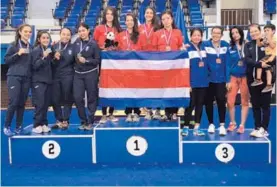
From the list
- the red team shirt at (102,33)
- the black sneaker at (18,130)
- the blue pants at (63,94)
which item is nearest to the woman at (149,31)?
the red team shirt at (102,33)

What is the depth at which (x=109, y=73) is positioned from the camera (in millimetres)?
5484

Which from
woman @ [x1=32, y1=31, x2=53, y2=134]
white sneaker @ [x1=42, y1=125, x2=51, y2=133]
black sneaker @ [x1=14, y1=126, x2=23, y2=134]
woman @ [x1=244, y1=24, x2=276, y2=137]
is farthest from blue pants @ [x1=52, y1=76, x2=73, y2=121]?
woman @ [x1=244, y1=24, x2=276, y2=137]

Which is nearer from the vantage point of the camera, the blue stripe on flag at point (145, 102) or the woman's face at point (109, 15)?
the blue stripe on flag at point (145, 102)

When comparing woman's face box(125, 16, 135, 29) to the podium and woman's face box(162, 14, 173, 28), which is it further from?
the podium

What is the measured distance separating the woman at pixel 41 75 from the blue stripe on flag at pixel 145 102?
751mm

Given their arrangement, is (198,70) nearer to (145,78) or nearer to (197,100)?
(197,100)

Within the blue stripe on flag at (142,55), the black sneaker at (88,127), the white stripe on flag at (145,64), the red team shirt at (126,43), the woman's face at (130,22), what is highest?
the woman's face at (130,22)

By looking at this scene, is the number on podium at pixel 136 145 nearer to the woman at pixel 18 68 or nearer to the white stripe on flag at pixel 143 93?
the white stripe on flag at pixel 143 93

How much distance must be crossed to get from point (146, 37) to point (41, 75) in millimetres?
1492

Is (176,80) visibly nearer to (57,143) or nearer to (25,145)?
(57,143)

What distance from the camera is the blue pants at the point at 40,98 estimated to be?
5.32 metres

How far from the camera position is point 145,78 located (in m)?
5.44

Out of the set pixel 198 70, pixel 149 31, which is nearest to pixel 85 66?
pixel 149 31

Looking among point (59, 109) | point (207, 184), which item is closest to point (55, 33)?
point (59, 109)
